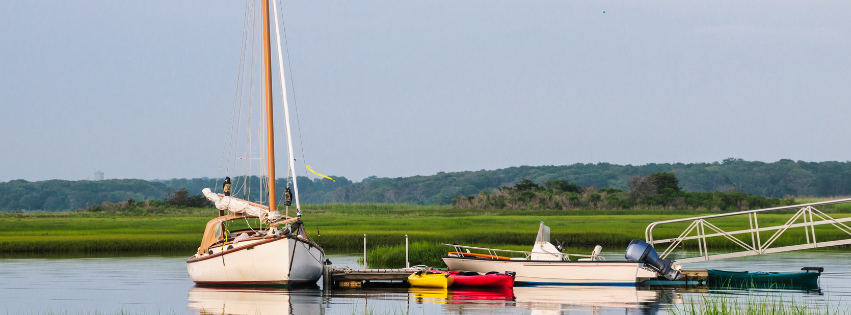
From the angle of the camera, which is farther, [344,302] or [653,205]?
[653,205]

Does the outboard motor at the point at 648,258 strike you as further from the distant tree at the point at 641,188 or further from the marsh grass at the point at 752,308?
the distant tree at the point at 641,188

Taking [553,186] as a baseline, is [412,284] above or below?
below

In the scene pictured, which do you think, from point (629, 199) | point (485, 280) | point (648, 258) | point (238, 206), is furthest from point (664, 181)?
point (238, 206)

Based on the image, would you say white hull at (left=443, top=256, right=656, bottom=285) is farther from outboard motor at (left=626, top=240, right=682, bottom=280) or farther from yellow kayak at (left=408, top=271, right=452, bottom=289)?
yellow kayak at (left=408, top=271, right=452, bottom=289)

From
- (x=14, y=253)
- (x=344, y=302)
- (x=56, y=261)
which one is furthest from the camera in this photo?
(x=14, y=253)

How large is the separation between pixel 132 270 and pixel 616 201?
262 ft

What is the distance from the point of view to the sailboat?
30141mm

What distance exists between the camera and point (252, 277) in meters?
31.1

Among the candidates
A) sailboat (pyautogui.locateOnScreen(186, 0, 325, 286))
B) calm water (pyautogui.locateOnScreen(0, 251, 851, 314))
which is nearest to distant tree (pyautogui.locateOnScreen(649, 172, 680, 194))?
calm water (pyautogui.locateOnScreen(0, 251, 851, 314))

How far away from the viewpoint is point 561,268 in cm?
3219

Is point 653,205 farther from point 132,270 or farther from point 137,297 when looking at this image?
point 137,297

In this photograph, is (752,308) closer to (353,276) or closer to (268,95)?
(353,276)

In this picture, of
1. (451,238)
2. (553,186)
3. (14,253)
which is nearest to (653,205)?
(553,186)

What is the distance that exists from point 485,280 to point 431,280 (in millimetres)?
2072
